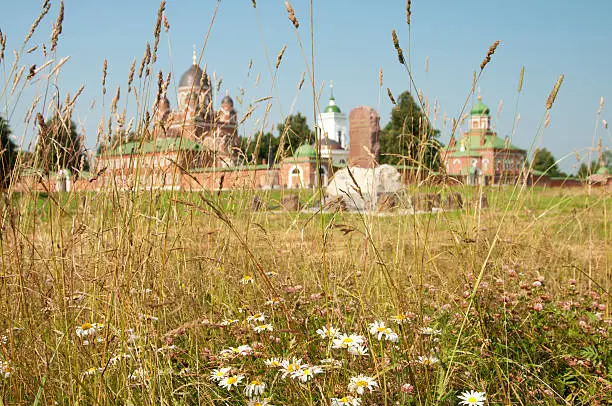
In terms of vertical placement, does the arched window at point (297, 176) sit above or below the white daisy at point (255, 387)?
above

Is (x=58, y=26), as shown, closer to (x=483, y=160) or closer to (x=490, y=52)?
(x=490, y=52)

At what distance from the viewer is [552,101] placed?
1396 millimetres

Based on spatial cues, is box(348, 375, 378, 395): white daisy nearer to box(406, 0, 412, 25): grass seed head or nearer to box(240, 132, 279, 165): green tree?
box(406, 0, 412, 25): grass seed head

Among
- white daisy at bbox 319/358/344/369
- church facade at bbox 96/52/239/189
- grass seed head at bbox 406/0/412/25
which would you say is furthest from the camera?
church facade at bbox 96/52/239/189

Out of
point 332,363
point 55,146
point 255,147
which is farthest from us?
point 255,147

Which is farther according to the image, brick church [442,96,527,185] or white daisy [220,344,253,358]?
brick church [442,96,527,185]

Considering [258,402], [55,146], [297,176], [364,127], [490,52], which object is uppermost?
[364,127]

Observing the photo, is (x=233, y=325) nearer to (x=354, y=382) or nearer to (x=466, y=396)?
(x=354, y=382)

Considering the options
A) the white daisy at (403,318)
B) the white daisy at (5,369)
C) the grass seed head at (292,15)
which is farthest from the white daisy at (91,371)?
the grass seed head at (292,15)

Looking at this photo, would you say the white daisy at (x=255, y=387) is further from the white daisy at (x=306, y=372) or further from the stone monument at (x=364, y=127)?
the stone monument at (x=364, y=127)

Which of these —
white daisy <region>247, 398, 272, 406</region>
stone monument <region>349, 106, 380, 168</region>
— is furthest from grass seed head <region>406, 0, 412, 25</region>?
stone monument <region>349, 106, 380, 168</region>

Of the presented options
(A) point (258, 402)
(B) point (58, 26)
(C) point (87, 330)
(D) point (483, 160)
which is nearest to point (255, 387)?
(A) point (258, 402)

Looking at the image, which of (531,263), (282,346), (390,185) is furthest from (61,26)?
(390,185)

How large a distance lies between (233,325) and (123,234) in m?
0.47
